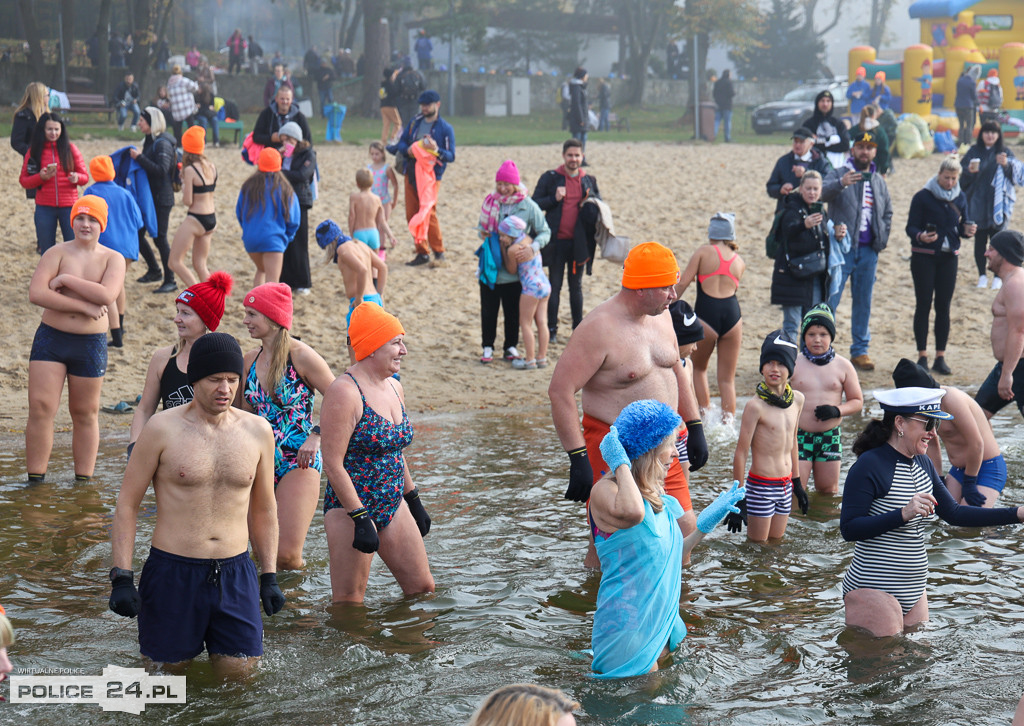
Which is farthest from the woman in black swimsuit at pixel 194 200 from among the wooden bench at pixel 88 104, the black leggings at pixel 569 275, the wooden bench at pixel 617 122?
the wooden bench at pixel 617 122

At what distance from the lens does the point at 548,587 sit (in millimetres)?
6680

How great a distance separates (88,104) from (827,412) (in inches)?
994

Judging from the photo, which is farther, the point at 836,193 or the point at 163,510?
the point at 836,193

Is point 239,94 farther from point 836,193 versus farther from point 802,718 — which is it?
point 802,718

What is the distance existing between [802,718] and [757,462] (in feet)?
7.59

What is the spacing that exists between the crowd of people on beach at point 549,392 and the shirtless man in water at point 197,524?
0.01m

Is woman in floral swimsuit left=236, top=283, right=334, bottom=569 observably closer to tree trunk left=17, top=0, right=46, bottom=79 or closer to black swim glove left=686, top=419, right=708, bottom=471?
black swim glove left=686, top=419, right=708, bottom=471

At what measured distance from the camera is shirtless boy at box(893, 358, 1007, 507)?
7.05 m

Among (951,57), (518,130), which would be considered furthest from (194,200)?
(951,57)

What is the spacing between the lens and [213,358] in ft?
15.2

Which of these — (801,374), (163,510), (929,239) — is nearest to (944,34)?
(929,239)

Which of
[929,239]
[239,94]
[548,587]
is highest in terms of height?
[239,94]

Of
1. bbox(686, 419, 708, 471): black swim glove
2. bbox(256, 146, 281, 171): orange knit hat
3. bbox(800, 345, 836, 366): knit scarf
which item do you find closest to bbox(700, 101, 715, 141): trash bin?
bbox(256, 146, 281, 171): orange knit hat

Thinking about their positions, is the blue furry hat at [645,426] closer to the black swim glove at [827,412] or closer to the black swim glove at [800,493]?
the black swim glove at [800,493]
